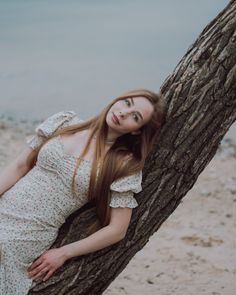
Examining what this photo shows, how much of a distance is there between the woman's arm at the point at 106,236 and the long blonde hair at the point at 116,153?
43 millimetres

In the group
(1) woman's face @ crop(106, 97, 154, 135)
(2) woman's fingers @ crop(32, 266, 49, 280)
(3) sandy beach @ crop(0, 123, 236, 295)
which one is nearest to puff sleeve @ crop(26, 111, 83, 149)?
(1) woman's face @ crop(106, 97, 154, 135)

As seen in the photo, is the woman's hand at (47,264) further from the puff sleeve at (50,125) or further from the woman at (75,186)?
the puff sleeve at (50,125)

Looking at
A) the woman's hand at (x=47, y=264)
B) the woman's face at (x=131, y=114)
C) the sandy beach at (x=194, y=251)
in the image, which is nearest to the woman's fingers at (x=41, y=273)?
the woman's hand at (x=47, y=264)

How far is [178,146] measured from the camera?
267 centimetres

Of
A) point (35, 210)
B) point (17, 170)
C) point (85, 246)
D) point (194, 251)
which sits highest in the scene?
point (17, 170)

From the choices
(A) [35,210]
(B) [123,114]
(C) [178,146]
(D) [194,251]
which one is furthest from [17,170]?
(D) [194,251]

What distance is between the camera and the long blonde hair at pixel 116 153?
258cm

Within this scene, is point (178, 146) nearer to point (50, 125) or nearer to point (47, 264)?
point (50, 125)

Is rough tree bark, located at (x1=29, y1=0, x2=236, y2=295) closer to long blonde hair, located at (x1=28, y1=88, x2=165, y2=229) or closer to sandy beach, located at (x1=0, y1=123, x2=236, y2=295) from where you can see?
long blonde hair, located at (x1=28, y1=88, x2=165, y2=229)

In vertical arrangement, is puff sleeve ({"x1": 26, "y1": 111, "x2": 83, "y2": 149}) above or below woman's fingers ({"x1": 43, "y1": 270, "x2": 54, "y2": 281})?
above

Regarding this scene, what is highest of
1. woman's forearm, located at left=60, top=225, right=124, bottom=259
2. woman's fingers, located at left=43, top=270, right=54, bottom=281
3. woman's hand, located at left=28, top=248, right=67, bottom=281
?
woman's forearm, located at left=60, top=225, right=124, bottom=259

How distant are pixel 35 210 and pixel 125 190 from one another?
36 cm

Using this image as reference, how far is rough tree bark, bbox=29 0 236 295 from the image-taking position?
2.62m

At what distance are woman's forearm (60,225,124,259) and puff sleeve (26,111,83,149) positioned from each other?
0.42 meters
